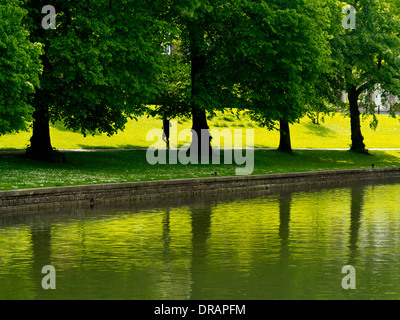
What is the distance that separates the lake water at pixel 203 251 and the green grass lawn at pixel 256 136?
21.4 meters

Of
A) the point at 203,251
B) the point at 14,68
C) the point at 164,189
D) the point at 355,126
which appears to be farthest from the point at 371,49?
the point at 203,251

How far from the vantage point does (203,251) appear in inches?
567

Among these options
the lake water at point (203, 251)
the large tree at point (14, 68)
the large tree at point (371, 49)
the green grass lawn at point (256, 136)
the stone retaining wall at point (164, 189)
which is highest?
the large tree at point (371, 49)

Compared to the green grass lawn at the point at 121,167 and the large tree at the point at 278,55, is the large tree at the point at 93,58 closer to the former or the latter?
the green grass lawn at the point at 121,167

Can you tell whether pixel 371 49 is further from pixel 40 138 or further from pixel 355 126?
pixel 40 138

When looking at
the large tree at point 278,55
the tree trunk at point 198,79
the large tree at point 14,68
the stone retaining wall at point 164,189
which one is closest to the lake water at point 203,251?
the stone retaining wall at point 164,189

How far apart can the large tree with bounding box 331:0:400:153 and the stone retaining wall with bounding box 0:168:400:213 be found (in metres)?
13.6

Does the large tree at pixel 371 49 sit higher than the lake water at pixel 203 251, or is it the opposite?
the large tree at pixel 371 49

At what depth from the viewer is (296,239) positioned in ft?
52.3

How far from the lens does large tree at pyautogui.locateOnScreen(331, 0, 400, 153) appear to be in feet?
152

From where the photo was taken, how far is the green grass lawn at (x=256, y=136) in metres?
44.1

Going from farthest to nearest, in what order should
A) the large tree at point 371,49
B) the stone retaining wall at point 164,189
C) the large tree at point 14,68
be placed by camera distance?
the large tree at point 371,49, the large tree at point 14,68, the stone retaining wall at point 164,189
